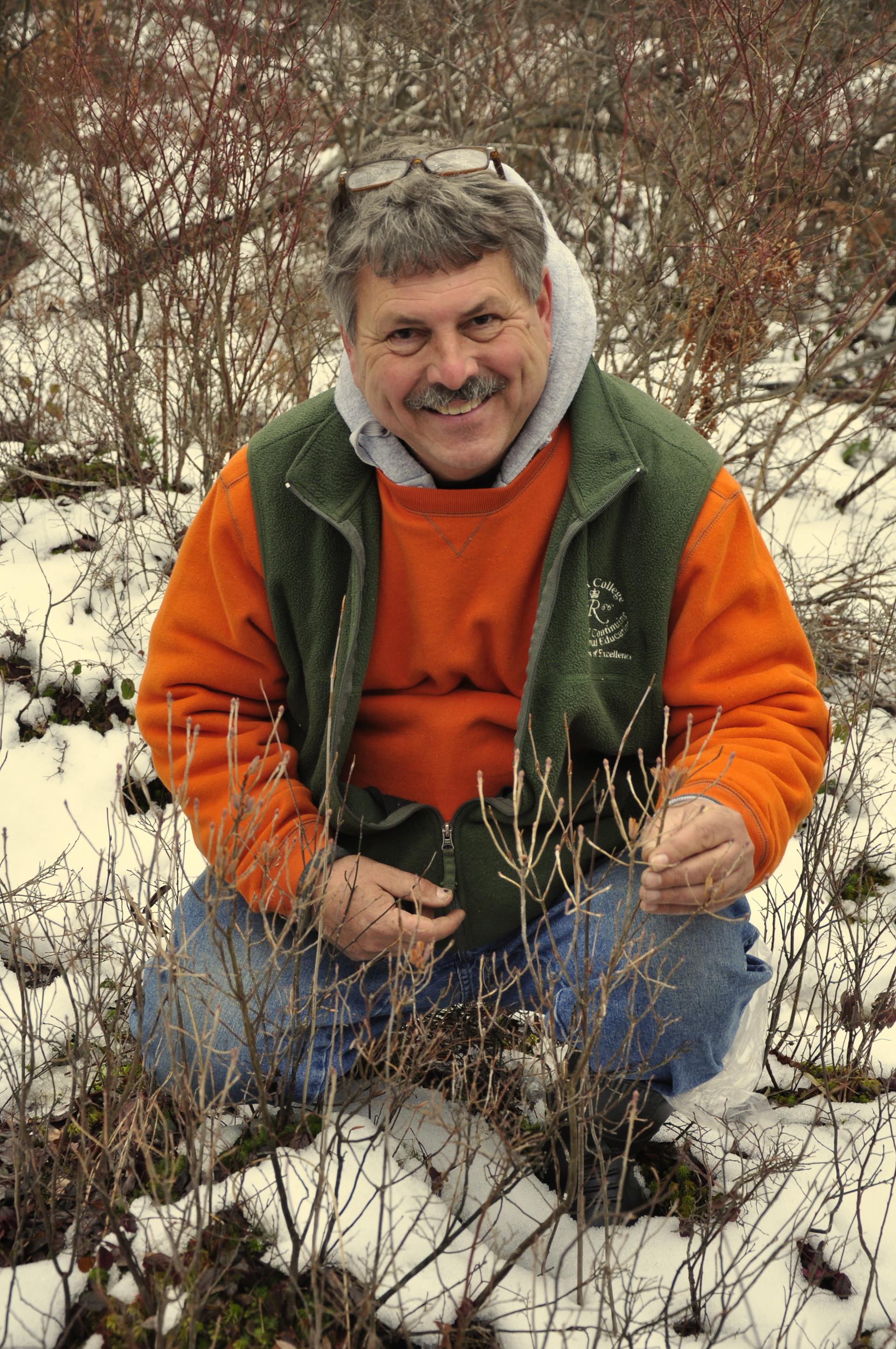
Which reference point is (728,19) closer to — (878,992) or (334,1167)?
(878,992)

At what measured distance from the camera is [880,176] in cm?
429

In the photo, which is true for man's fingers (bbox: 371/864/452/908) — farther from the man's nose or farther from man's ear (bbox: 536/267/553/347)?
man's ear (bbox: 536/267/553/347)

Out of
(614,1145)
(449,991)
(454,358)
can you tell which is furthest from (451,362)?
(614,1145)

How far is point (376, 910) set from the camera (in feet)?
6.91

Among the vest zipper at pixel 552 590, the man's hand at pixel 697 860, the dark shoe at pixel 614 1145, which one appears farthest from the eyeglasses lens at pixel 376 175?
the dark shoe at pixel 614 1145

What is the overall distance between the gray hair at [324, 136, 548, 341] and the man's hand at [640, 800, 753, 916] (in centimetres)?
106

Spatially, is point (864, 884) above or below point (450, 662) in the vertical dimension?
below

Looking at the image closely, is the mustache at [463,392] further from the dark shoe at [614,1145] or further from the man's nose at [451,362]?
the dark shoe at [614,1145]

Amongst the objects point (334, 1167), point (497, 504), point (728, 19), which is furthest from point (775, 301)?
point (334, 1167)

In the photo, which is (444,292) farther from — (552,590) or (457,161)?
(552,590)

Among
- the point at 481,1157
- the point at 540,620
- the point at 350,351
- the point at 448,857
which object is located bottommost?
the point at 481,1157

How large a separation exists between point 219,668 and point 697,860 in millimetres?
1055

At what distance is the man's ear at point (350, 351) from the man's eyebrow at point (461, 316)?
0.14 m

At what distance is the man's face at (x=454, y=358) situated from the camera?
6.56ft
